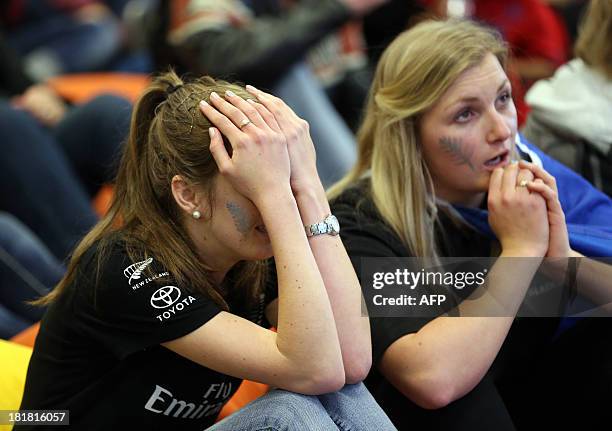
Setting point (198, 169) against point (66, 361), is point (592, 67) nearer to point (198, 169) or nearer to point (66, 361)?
→ point (198, 169)

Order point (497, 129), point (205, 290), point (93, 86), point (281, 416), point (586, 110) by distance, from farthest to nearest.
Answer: point (93, 86) < point (586, 110) < point (497, 129) < point (205, 290) < point (281, 416)

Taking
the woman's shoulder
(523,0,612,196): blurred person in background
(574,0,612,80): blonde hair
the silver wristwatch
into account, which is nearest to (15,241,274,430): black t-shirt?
the silver wristwatch

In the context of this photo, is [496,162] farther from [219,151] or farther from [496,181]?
[219,151]

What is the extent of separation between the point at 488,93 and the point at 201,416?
0.88m

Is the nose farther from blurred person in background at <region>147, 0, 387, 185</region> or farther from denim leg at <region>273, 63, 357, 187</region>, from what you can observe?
denim leg at <region>273, 63, 357, 187</region>

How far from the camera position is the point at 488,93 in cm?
183

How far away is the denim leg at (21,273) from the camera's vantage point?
2281 millimetres

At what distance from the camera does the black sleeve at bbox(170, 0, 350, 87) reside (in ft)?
9.43

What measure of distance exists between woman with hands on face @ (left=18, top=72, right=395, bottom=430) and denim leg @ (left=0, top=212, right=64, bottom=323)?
2.31 ft

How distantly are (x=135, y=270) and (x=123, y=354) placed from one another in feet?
0.47

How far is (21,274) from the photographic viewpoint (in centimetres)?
229

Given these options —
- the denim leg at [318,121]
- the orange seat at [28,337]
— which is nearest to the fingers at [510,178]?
the orange seat at [28,337]

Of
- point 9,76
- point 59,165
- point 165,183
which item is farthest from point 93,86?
point 165,183

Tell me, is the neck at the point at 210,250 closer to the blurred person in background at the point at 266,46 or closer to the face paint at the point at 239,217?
the face paint at the point at 239,217
